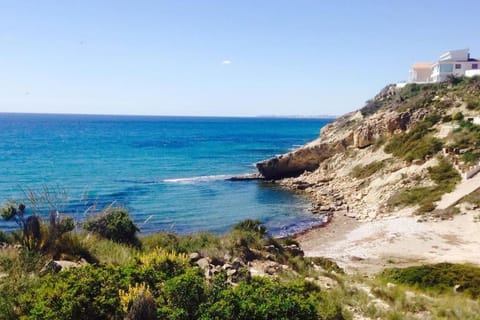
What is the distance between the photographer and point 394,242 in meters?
24.2

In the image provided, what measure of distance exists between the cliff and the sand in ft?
10.5

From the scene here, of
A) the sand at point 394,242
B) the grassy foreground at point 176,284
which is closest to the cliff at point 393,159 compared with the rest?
the sand at point 394,242

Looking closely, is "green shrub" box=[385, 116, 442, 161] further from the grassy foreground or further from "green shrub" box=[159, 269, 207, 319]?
"green shrub" box=[159, 269, 207, 319]

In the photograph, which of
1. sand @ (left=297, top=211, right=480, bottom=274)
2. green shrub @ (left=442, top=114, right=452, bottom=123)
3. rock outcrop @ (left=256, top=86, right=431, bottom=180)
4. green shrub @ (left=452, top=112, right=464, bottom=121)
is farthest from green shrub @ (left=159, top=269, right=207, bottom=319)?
rock outcrop @ (left=256, top=86, right=431, bottom=180)

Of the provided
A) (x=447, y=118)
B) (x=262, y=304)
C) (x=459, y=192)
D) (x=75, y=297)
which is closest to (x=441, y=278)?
(x=262, y=304)

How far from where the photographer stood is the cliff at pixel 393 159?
3381cm

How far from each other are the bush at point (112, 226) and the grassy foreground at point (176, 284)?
31 millimetres

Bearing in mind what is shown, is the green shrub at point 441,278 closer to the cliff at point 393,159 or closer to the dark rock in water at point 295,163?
the cliff at point 393,159

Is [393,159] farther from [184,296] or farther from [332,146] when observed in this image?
[184,296]

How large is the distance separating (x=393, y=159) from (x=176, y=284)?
37060mm

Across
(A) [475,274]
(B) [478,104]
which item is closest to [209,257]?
(A) [475,274]

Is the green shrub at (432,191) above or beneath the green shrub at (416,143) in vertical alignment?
beneath

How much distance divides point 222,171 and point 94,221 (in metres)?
44.8

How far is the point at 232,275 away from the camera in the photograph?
401 inches
